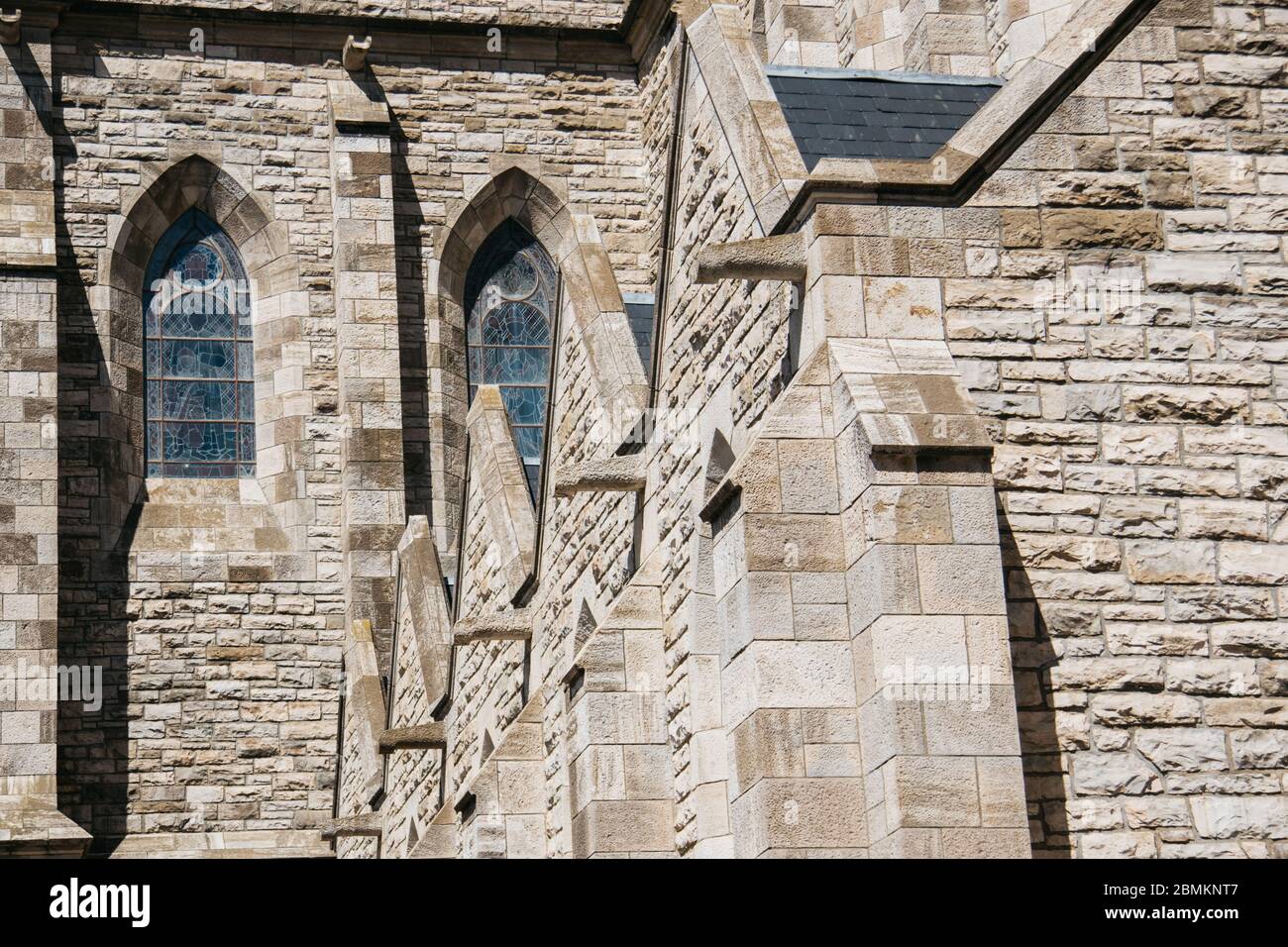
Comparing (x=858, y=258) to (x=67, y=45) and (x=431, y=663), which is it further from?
(x=67, y=45)

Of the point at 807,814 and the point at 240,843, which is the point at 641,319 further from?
the point at 240,843

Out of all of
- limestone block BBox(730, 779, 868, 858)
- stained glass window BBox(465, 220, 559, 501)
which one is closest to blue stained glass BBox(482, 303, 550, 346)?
stained glass window BBox(465, 220, 559, 501)

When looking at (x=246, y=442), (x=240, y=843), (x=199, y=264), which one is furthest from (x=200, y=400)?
(x=240, y=843)

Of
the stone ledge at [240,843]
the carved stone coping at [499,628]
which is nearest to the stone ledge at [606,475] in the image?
the carved stone coping at [499,628]

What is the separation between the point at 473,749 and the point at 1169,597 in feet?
24.9

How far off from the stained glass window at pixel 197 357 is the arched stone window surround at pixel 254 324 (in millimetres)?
140

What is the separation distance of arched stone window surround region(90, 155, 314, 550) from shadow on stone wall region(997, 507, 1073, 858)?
45.1ft

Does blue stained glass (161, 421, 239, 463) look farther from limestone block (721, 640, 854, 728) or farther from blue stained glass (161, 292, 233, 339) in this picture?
limestone block (721, 640, 854, 728)

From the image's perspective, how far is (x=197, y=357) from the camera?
78.2 feet

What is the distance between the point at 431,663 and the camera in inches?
744

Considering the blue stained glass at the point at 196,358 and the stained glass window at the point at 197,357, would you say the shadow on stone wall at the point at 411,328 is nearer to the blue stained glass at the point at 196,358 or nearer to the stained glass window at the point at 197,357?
the stained glass window at the point at 197,357

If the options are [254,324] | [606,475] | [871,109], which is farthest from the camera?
[254,324]

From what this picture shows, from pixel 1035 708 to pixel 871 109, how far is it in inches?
151
